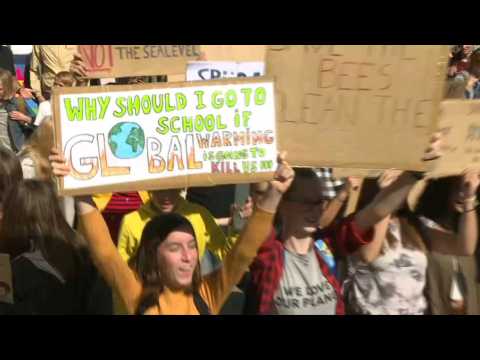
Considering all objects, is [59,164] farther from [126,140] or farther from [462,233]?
[462,233]

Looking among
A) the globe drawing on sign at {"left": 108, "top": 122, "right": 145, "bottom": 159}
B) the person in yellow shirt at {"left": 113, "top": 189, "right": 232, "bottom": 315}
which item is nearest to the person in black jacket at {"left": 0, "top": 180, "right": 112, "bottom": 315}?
the person in yellow shirt at {"left": 113, "top": 189, "right": 232, "bottom": 315}

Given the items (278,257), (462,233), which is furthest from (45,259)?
(462,233)

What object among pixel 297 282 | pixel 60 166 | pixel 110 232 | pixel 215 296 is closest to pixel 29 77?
pixel 60 166

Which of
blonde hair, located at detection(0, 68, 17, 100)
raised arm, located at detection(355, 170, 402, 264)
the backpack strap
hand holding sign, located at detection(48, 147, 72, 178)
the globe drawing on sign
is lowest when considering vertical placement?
the backpack strap

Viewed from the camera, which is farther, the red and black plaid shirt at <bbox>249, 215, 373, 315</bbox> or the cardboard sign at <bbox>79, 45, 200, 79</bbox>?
the red and black plaid shirt at <bbox>249, 215, 373, 315</bbox>

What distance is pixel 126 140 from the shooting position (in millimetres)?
3977

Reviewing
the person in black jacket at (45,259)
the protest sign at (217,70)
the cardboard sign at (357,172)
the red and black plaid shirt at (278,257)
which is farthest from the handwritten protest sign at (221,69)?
the person in black jacket at (45,259)

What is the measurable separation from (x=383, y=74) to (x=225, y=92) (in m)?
0.80

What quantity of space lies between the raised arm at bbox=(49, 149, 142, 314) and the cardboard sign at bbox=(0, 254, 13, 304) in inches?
18.9

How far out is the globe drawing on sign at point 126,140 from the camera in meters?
3.97

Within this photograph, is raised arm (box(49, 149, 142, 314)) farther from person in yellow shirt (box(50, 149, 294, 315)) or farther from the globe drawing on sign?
the globe drawing on sign

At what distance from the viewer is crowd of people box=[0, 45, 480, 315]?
405cm

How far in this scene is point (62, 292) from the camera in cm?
428

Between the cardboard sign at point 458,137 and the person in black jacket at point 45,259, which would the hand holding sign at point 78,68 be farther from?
the cardboard sign at point 458,137
